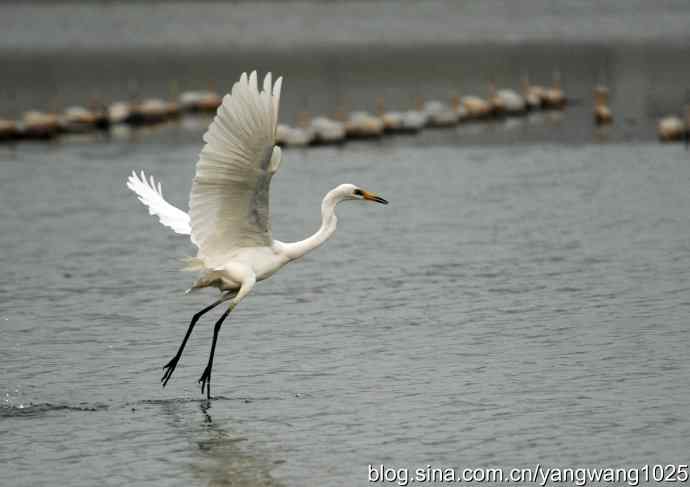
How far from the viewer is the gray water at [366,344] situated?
11812 mm

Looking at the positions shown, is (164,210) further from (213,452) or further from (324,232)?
(213,452)

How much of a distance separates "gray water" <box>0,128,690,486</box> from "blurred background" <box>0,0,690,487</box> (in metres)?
0.04

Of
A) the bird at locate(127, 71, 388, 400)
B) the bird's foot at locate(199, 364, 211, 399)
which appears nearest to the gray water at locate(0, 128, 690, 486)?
the bird's foot at locate(199, 364, 211, 399)

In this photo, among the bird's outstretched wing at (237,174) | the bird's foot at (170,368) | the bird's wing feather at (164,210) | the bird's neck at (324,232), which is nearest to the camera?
the bird's outstretched wing at (237,174)

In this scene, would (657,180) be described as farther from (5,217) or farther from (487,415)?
(487,415)

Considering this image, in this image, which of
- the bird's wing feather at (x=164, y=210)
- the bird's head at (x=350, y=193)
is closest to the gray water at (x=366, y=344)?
the bird's wing feather at (x=164, y=210)

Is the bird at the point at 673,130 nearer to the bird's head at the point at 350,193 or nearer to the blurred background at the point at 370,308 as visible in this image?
the blurred background at the point at 370,308

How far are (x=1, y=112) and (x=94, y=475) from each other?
45.4 meters

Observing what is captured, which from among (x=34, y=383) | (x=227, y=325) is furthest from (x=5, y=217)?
(x=34, y=383)

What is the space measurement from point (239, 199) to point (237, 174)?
1.38 feet

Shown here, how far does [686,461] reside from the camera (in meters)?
11.2

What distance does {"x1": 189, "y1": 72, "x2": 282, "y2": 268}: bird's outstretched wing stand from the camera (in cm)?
1216

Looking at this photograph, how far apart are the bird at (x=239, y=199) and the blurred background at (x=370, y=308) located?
1162 mm

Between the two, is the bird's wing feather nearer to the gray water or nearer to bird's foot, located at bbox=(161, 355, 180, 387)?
the gray water
